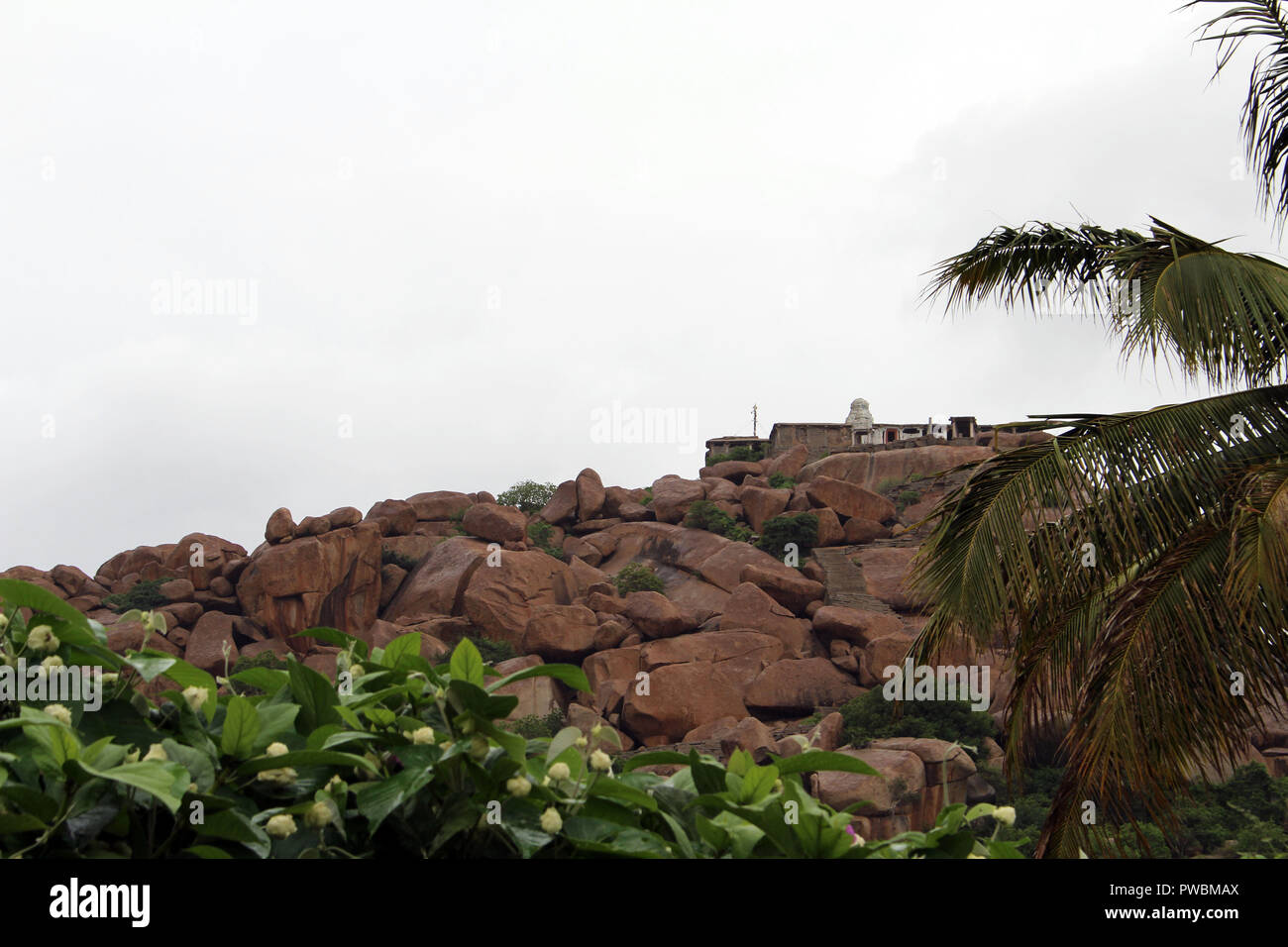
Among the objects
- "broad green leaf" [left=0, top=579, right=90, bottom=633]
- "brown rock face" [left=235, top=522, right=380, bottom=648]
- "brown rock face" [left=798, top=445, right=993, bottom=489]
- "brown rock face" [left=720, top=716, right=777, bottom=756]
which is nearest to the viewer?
"broad green leaf" [left=0, top=579, right=90, bottom=633]

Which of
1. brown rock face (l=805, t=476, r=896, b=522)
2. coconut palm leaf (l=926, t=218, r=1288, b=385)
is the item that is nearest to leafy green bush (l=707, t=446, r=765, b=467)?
brown rock face (l=805, t=476, r=896, b=522)

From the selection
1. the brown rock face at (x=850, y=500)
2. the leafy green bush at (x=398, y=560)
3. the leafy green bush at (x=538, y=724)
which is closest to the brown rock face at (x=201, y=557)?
the leafy green bush at (x=398, y=560)

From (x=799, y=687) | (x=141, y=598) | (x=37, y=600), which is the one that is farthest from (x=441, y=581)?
(x=37, y=600)

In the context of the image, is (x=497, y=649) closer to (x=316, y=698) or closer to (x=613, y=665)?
(x=613, y=665)

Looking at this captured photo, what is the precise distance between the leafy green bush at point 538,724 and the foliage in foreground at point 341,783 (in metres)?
25.0

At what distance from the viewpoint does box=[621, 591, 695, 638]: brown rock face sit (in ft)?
111

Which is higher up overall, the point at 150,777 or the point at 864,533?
the point at 150,777

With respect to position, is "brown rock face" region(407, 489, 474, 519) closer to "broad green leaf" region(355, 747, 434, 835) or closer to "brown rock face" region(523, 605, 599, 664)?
"brown rock face" region(523, 605, 599, 664)

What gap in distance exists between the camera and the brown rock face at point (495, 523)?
41469 millimetres

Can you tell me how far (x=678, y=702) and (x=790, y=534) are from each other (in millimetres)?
11648

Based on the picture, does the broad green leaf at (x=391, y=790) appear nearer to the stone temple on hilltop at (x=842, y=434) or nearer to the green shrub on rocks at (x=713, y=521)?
the green shrub on rocks at (x=713, y=521)

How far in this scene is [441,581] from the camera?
3872cm

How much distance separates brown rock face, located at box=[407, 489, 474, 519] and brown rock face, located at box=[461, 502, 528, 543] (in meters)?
3.57

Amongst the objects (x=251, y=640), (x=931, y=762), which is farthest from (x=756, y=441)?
(x=931, y=762)
